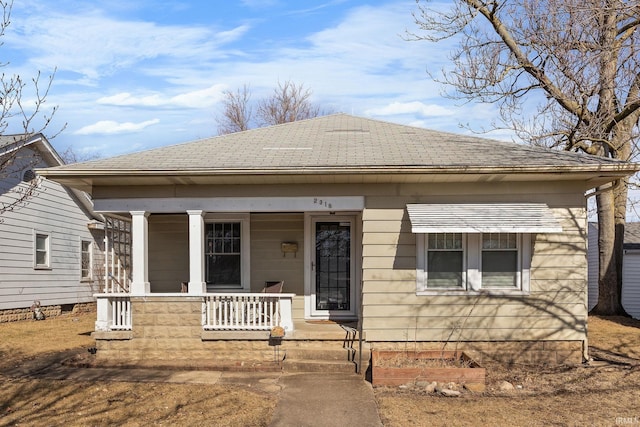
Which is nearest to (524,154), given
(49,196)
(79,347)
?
(79,347)

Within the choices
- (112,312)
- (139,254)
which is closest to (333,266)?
(139,254)

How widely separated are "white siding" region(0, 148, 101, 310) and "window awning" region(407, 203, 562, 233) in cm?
943

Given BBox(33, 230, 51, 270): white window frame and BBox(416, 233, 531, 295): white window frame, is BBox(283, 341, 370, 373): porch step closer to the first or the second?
BBox(416, 233, 531, 295): white window frame

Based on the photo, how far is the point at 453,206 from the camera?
8625 mm

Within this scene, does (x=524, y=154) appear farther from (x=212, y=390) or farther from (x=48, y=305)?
(x=48, y=305)

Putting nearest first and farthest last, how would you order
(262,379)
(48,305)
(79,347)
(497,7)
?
1. (262,379)
2. (79,347)
3. (497,7)
4. (48,305)

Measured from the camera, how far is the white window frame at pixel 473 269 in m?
8.68

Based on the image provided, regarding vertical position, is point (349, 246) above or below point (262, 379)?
above

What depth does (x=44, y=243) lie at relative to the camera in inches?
640

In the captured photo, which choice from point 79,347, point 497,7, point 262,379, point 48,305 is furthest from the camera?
point 48,305

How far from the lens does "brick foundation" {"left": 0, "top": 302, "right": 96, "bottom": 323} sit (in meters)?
14.3

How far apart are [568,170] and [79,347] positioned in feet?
29.8

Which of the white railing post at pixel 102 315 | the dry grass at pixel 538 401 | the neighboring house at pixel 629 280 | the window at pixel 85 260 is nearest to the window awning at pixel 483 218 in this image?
the dry grass at pixel 538 401

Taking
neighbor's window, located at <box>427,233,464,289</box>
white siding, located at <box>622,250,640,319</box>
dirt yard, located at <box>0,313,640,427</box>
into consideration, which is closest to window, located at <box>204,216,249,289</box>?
dirt yard, located at <box>0,313,640,427</box>
